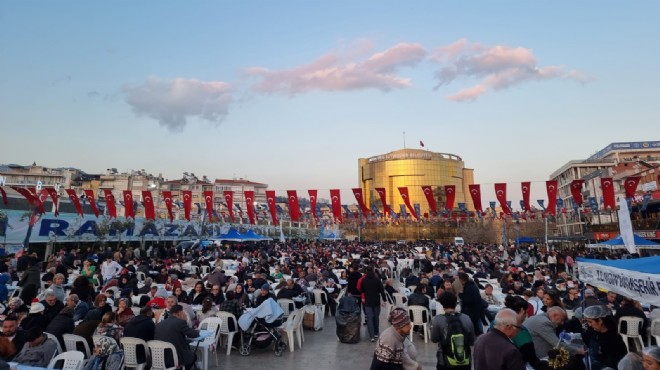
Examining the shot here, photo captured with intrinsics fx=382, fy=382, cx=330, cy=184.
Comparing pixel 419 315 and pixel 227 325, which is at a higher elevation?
pixel 227 325

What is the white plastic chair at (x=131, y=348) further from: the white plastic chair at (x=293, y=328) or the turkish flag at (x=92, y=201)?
the turkish flag at (x=92, y=201)

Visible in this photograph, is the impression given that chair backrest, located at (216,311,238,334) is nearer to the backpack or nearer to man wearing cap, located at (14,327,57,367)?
man wearing cap, located at (14,327,57,367)

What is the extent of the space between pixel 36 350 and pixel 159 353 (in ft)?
4.90

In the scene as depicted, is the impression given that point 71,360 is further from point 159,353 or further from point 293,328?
point 293,328

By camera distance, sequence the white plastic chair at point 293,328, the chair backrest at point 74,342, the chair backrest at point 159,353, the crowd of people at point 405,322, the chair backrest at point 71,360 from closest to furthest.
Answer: the crowd of people at point 405,322
the chair backrest at point 71,360
the chair backrest at point 159,353
the chair backrest at point 74,342
the white plastic chair at point 293,328

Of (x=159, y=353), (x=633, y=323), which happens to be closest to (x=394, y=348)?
(x=159, y=353)

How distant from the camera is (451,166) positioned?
122 metres

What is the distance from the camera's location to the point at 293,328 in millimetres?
8398

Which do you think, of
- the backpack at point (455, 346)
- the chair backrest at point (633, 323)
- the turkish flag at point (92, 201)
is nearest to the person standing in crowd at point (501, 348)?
the backpack at point (455, 346)

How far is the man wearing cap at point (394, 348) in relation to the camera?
3.66 meters

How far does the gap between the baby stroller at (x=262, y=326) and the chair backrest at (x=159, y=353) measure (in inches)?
91.2

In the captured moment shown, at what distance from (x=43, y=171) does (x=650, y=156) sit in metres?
130

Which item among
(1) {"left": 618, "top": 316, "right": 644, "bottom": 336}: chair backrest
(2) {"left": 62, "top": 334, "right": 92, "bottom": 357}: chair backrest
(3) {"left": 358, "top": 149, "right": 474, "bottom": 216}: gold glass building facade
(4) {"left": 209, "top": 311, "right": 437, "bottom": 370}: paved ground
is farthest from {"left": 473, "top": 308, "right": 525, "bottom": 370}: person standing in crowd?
(3) {"left": 358, "top": 149, "right": 474, "bottom": 216}: gold glass building facade

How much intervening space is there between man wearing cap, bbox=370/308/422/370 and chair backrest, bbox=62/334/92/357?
4.77 m
